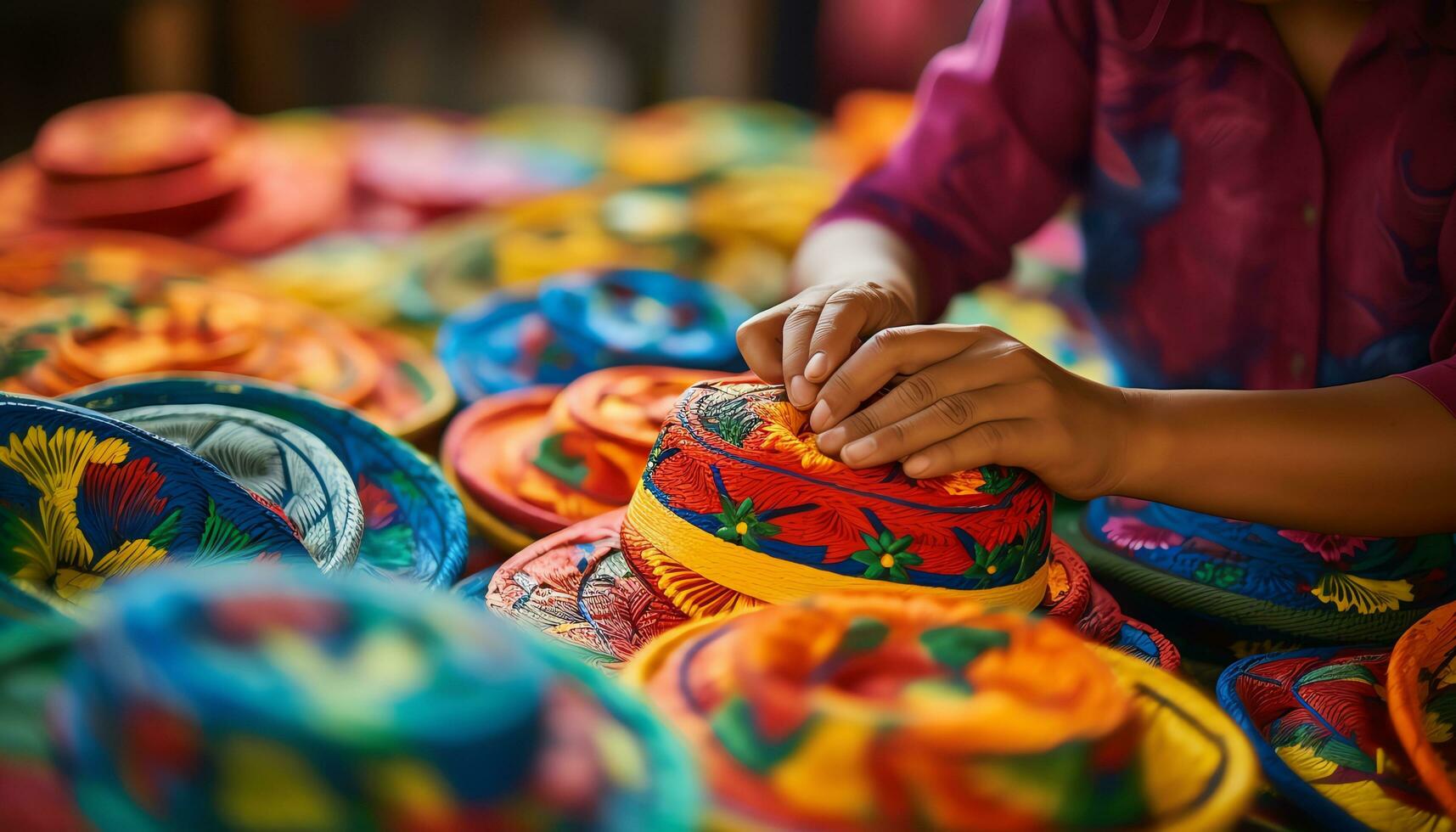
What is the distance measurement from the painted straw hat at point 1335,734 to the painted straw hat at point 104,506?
2.23 feet

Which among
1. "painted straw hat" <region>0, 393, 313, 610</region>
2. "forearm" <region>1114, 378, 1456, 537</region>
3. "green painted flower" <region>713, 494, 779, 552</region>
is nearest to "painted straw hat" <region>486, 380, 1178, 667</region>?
"green painted flower" <region>713, 494, 779, 552</region>

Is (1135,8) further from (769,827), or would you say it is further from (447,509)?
(769,827)

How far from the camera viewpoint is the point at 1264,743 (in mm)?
808

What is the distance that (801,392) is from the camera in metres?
0.89

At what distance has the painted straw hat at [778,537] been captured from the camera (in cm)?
83

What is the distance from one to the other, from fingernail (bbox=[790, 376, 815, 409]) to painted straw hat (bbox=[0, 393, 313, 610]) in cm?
37

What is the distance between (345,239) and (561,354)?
733mm

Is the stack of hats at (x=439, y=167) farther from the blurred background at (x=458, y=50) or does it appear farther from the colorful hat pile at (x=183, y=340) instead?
the blurred background at (x=458, y=50)

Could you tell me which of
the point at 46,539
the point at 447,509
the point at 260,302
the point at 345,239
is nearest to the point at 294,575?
the point at 46,539

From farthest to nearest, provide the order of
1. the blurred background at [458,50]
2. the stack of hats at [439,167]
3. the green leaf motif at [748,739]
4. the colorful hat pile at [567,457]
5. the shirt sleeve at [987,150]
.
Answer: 1. the blurred background at [458,50]
2. the stack of hats at [439,167]
3. the shirt sleeve at [987,150]
4. the colorful hat pile at [567,457]
5. the green leaf motif at [748,739]

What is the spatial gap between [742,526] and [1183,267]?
59cm

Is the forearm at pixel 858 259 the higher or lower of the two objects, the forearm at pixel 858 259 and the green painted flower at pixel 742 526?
the higher

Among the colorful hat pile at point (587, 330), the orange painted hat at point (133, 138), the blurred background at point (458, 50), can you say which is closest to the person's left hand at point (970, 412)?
the colorful hat pile at point (587, 330)

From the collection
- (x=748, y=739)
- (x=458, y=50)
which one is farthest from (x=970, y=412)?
(x=458, y=50)
